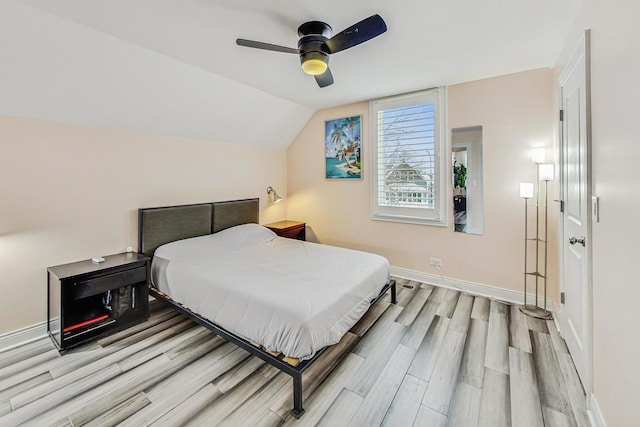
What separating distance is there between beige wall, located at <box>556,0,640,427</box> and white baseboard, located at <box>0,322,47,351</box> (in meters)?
3.99

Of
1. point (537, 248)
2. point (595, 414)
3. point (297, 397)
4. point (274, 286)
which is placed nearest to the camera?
point (595, 414)

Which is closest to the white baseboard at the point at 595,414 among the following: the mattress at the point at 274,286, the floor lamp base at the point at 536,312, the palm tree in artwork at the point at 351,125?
the floor lamp base at the point at 536,312

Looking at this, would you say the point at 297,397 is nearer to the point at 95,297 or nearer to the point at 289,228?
the point at 95,297

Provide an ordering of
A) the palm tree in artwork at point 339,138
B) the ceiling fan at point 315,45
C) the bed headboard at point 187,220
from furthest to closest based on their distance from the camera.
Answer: the palm tree in artwork at point 339,138, the bed headboard at point 187,220, the ceiling fan at point 315,45

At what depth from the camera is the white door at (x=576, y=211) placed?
1.67 meters

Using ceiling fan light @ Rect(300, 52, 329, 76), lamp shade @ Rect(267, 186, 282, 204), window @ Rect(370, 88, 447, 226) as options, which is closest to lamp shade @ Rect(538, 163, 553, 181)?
window @ Rect(370, 88, 447, 226)

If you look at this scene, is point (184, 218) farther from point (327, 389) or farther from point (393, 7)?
point (393, 7)

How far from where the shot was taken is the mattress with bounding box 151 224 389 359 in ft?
6.01

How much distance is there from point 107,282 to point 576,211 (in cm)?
382

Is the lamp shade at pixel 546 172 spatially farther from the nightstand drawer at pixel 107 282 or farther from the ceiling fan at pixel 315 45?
the nightstand drawer at pixel 107 282

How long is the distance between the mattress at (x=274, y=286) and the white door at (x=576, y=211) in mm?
1432

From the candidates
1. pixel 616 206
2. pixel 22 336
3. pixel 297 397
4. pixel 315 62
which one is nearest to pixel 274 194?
pixel 315 62

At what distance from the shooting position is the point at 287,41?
232 cm

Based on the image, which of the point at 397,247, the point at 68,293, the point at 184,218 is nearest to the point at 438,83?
the point at 397,247
